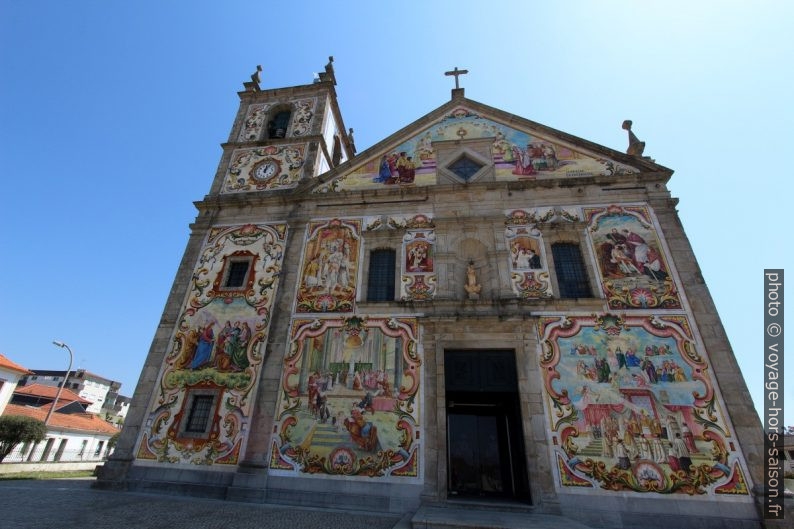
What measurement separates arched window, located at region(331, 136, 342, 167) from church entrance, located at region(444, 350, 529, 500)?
10.9 m

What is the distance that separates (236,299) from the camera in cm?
1130

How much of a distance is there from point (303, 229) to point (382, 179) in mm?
3203

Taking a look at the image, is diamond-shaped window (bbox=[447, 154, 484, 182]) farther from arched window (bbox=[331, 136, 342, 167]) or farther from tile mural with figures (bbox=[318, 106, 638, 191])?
arched window (bbox=[331, 136, 342, 167])

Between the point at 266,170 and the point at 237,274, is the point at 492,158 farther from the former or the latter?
the point at 237,274

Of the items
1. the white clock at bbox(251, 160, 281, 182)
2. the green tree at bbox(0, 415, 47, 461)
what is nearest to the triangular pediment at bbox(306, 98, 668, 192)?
the white clock at bbox(251, 160, 281, 182)

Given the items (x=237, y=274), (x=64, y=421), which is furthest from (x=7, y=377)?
(x=237, y=274)

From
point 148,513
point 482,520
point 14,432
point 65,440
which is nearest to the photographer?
point 482,520

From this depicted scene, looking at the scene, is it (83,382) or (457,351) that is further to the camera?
(83,382)

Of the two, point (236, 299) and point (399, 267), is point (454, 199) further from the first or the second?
point (236, 299)

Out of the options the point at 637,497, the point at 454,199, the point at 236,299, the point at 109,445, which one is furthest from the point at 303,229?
the point at 109,445

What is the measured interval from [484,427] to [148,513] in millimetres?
7292

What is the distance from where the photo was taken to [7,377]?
2400 cm

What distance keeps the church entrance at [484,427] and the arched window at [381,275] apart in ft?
8.37

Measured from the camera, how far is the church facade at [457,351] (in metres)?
8.19
